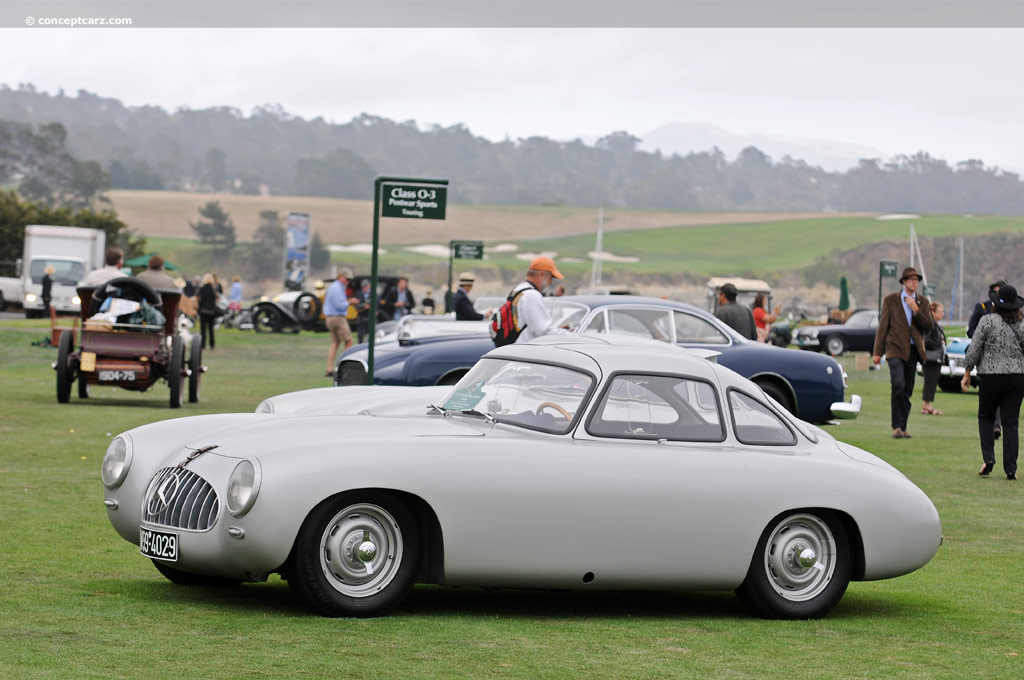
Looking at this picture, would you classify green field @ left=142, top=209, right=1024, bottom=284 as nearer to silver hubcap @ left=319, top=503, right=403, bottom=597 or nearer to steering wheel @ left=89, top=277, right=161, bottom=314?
steering wheel @ left=89, top=277, right=161, bottom=314

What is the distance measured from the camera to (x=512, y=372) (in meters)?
7.14

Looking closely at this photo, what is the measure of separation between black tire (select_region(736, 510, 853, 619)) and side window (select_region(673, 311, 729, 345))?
9.19m

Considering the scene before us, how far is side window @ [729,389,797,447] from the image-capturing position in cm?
701

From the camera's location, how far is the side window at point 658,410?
6758mm

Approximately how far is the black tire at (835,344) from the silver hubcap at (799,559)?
3688 centimetres

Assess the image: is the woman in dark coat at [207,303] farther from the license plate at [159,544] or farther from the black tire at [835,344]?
the license plate at [159,544]

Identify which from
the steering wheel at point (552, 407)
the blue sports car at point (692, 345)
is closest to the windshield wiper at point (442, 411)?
the steering wheel at point (552, 407)

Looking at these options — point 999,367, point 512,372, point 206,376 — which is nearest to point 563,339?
point 512,372

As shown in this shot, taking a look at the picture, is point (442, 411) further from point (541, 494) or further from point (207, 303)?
point (207, 303)

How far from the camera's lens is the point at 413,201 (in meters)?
13.8

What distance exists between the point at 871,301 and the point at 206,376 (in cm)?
10304

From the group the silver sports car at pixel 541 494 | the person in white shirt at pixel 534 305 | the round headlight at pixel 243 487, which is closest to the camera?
the round headlight at pixel 243 487

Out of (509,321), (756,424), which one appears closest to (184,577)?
(756,424)

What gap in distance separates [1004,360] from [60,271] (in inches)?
1511
